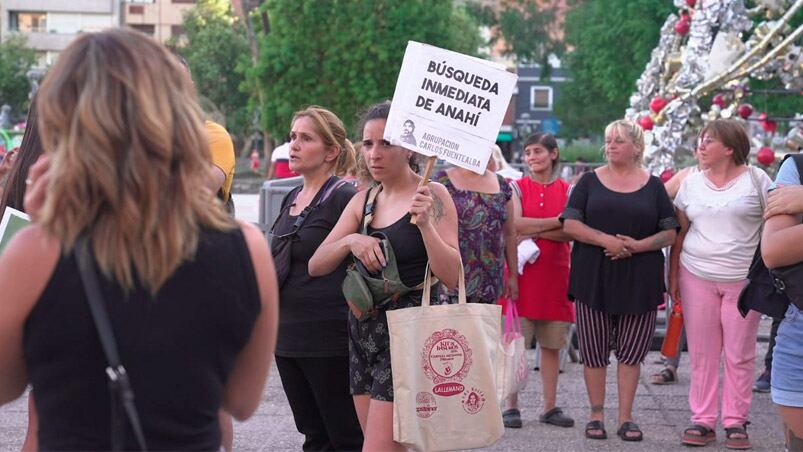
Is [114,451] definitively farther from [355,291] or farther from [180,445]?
[355,291]

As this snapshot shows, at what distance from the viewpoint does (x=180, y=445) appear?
7.62 ft

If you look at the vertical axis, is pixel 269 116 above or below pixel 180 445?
below

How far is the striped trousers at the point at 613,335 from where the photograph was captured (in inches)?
277

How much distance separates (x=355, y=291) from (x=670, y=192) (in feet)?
11.8

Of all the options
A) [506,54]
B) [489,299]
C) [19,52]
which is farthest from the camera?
[19,52]

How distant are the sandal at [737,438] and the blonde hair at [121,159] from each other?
5.15m

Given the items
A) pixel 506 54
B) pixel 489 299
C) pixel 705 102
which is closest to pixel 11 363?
pixel 489 299

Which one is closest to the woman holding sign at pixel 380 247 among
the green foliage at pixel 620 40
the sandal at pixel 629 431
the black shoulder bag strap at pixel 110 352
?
the black shoulder bag strap at pixel 110 352

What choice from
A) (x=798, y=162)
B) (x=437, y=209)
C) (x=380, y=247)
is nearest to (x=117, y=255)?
(x=380, y=247)

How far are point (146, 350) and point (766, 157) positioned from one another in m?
9.76

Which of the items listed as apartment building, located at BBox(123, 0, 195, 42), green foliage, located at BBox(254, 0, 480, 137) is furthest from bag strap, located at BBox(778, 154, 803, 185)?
apartment building, located at BBox(123, 0, 195, 42)

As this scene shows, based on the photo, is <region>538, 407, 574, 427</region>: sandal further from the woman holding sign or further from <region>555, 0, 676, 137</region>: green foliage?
<region>555, 0, 676, 137</region>: green foliage

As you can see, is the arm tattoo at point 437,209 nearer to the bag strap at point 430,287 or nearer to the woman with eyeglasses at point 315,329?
the bag strap at point 430,287

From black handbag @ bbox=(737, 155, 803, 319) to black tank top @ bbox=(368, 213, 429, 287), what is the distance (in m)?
1.33
